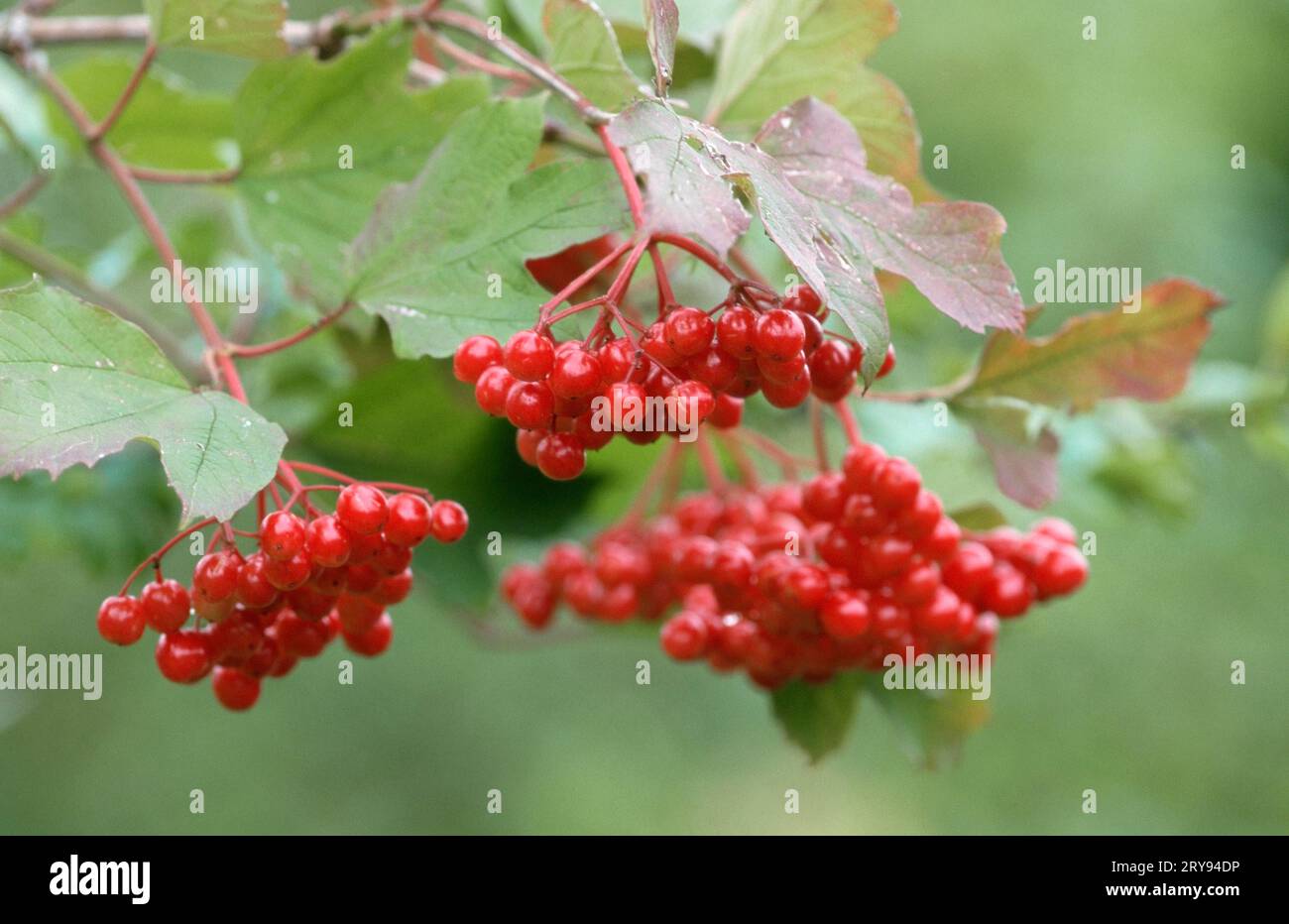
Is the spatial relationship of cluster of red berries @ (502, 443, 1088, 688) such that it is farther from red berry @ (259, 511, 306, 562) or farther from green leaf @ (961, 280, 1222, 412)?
red berry @ (259, 511, 306, 562)

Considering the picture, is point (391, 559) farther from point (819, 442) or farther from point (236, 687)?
point (819, 442)

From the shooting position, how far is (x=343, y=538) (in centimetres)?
74

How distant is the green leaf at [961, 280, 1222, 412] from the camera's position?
1.01 meters

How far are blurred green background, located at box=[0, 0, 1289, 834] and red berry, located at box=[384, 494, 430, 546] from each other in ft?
7.09

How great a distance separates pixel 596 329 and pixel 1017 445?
0.48 meters

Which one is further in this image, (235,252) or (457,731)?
(457,731)

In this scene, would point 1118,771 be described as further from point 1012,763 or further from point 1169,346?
point 1169,346

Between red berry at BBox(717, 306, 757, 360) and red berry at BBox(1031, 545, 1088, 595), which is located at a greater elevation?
red berry at BBox(717, 306, 757, 360)

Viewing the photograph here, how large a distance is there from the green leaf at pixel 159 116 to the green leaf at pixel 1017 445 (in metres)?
0.86

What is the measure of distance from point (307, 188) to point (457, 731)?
266cm

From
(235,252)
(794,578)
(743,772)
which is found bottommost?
(743,772)

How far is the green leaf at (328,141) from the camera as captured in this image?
1.03 meters

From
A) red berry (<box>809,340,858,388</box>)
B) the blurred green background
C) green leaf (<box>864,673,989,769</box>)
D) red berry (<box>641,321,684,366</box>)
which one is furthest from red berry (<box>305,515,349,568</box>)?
the blurred green background

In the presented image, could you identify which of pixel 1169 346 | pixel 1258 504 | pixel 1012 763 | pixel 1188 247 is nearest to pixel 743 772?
pixel 1012 763
